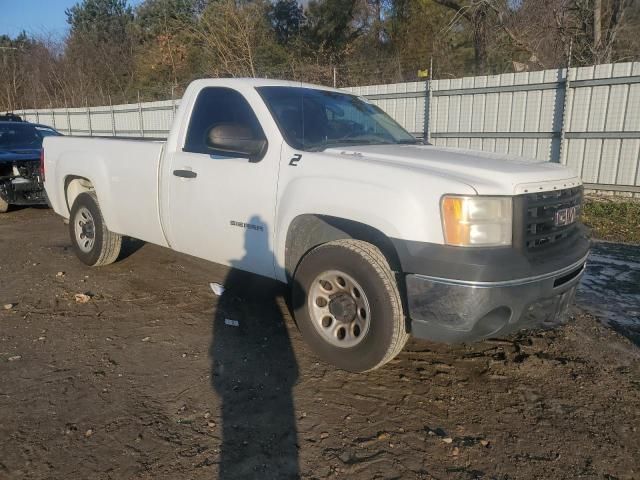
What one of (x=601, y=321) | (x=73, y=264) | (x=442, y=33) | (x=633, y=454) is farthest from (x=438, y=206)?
(x=442, y=33)

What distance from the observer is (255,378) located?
3.38m

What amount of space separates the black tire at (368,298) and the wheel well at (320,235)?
0.29 feet

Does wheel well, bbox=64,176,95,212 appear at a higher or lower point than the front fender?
lower

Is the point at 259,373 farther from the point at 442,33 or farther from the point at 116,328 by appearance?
the point at 442,33

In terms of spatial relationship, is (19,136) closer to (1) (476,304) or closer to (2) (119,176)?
(2) (119,176)

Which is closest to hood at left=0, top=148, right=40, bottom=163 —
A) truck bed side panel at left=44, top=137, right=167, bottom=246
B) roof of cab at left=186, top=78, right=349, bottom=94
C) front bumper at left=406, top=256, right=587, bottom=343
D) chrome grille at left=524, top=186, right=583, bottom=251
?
truck bed side panel at left=44, top=137, right=167, bottom=246

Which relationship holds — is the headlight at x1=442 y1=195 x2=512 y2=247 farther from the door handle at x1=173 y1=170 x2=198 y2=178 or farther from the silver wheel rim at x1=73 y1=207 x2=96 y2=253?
the silver wheel rim at x1=73 y1=207 x2=96 y2=253

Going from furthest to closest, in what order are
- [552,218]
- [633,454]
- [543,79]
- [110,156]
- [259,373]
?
[543,79] → [110,156] → [259,373] → [552,218] → [633,454]

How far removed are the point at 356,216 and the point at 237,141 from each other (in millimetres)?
1194

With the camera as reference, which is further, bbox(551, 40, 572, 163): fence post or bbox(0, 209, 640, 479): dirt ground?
bbox(551, 40, 572, 163): fence post

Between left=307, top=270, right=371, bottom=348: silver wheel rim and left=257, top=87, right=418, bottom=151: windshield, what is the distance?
0.99m

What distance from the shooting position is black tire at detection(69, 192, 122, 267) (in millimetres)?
5531

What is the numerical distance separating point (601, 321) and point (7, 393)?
14.7 feet

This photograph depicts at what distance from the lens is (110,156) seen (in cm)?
518
